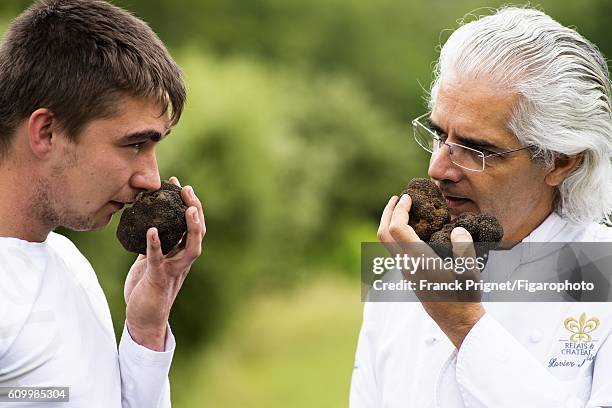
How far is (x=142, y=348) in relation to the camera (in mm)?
2971

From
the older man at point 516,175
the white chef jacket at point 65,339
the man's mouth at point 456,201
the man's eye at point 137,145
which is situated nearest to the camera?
the white chef jacket at point 65,339

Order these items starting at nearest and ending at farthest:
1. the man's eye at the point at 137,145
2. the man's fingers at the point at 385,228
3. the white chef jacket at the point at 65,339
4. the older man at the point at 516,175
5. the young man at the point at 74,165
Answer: the white chef jacket at the point at 65,339 < the young man at the point at 74,165 < the man's eye at the point at 137,145 < the man's fingers at the point at 385,228 < the older man at the point at 516,175

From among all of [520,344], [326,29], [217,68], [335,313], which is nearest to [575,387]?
[520,344]

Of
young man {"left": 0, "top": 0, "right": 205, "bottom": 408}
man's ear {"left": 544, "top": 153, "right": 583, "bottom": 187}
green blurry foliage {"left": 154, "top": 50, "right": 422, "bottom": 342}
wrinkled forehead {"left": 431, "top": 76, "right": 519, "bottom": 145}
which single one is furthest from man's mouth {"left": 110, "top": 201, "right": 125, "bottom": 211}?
green blurry foliage {"left": 154, "top": 50, "right": 422, "bottom": 342}

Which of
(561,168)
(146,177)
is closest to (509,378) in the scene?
(561,168)

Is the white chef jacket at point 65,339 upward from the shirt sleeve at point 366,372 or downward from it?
upward

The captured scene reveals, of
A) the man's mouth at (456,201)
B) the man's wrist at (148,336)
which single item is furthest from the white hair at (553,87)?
the man's wrist at (148,336)

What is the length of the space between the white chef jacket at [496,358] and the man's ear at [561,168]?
0.14 m

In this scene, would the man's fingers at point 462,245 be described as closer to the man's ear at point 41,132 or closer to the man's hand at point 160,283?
the man's hand at point 160,283

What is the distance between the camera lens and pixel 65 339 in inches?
109

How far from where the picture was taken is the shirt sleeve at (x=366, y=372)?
334 centimetres

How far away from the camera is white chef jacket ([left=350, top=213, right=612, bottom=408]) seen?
2818 millimetres

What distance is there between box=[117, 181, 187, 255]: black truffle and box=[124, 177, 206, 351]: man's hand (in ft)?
0.11

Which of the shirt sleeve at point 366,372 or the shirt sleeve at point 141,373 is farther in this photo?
the shirt sleeve at point 366,372
